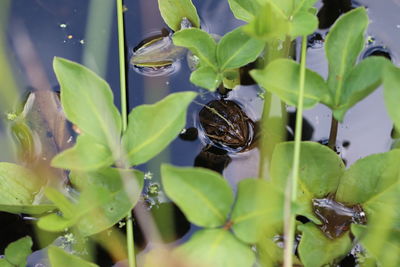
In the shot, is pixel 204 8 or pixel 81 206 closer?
pixel 81 206

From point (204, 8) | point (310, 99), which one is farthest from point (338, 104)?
point (204, 8)

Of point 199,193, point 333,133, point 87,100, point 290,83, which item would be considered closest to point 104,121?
point 87,100

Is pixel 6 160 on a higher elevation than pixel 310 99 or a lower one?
lower

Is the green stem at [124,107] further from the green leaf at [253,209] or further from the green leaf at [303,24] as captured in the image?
the green leaf at [303,24]

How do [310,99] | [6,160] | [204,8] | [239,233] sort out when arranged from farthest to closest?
1. [204,8]
2. [6,160]
3. [310,99]
4. [239,233]

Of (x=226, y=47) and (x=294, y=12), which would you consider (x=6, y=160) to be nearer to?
(x=226, y=47)

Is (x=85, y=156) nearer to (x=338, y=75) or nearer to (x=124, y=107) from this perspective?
(x=124, y=107)

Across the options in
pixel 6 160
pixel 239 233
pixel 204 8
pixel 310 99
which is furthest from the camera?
pixel 204 8
